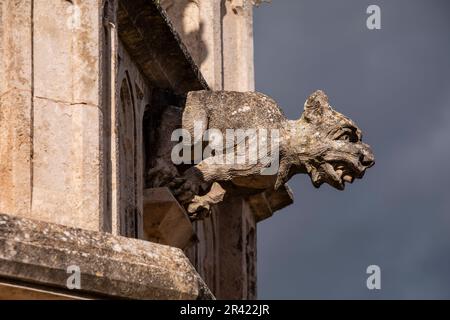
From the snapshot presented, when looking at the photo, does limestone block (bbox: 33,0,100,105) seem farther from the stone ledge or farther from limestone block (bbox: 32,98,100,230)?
the stone ledge

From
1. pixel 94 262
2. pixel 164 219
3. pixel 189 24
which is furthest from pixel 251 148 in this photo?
pixel 94 262

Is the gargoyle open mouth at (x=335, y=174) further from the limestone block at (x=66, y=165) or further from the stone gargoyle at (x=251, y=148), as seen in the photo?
the limestone block at (x=66, y=165)

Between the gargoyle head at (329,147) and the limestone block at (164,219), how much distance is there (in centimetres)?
90

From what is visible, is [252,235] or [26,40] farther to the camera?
[252,235]

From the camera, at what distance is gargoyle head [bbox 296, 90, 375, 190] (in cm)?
2364

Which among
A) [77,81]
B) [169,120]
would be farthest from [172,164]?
[77,81]

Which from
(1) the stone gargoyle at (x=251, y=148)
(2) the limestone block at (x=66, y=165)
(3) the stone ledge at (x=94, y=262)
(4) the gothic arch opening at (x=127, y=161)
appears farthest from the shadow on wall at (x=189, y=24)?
(3) the stone ledge at (x=94, y=262)

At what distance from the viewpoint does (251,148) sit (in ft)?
78.2

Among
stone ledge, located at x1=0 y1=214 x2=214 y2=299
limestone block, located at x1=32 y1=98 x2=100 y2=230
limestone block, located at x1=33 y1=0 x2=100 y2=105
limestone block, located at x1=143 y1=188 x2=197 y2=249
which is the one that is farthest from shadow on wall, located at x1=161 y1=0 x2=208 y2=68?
stone ledge, located at x1=0 y1=214 x2=214 y2=299

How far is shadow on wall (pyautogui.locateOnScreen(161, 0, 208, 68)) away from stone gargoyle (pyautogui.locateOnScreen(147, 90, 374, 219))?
2153mm
